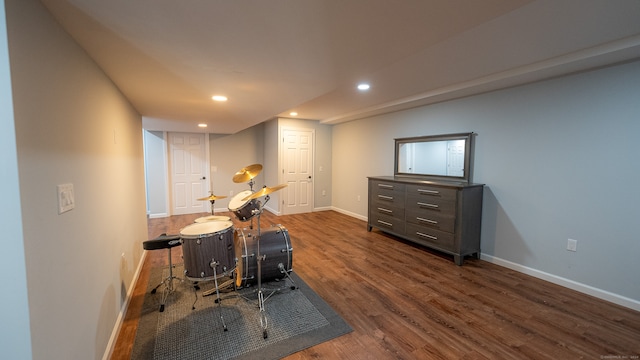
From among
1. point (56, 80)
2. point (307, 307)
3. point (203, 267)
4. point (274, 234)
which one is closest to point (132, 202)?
point (203, 267)

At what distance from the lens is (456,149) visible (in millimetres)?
3811

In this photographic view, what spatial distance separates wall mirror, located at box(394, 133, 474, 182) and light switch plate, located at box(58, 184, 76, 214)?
4.15 metres

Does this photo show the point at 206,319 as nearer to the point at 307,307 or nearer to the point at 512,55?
the point at 307,307

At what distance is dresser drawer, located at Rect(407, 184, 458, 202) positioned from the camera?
3369mm

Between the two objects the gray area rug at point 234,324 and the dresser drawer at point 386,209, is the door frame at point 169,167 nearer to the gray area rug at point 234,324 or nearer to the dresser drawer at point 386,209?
the gray area rug at point 234,324

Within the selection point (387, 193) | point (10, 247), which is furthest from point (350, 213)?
point (10, 247)

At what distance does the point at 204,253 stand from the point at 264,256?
632mm

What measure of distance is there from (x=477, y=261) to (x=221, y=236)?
10.9 feet

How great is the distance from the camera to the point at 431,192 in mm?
3627

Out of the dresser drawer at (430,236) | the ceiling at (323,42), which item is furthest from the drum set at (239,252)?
the dresser drawer at (430,236)

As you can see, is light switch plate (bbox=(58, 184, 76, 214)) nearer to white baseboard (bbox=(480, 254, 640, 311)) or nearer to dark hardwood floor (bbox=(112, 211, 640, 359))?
dark hardwood floor (bbox=(112, 211, 640, 359))

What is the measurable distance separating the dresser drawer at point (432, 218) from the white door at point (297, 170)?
2.88 meters

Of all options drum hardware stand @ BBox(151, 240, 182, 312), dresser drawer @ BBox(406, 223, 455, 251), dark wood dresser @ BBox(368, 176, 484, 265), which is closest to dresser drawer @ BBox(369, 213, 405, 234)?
dark wood dresser @ BBox(368, 176, 484, 265)

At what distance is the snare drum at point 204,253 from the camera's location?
2074 mm
